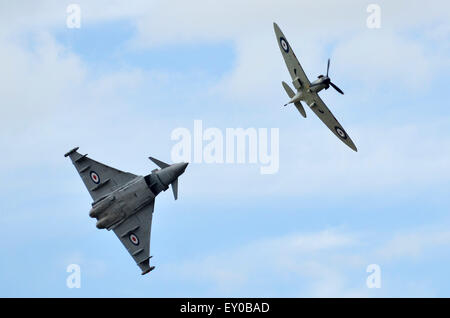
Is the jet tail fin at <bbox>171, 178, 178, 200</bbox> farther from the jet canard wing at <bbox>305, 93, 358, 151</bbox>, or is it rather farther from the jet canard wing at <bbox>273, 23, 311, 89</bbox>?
the jet canard wing at <bbox>305, 93, 358, 151</bbox>

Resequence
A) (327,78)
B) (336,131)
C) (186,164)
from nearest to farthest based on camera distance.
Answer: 1. (186,164)
2. (327,78)
3. (336,131)

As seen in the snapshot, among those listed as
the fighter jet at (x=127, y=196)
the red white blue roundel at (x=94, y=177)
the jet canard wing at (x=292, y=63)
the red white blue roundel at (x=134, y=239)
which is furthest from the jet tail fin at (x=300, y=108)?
the red white blue roundel at (x=94, y=177)

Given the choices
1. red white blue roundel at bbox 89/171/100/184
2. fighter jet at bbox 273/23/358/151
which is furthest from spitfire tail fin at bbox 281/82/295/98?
red white blue roundel at bbox 89/171/100/184

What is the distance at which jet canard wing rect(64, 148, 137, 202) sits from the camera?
106750 mm

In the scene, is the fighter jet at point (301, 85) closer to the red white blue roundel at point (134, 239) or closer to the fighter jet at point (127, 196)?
the fighter jet at point (127, 196)

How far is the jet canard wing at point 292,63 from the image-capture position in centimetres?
11831

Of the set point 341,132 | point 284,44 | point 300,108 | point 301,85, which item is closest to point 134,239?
point 300,108

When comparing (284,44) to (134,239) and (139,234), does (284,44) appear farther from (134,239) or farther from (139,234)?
(134,239)

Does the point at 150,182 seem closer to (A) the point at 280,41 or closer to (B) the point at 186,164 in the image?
(B) the point at 186,164

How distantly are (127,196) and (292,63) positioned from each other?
30012 mm
